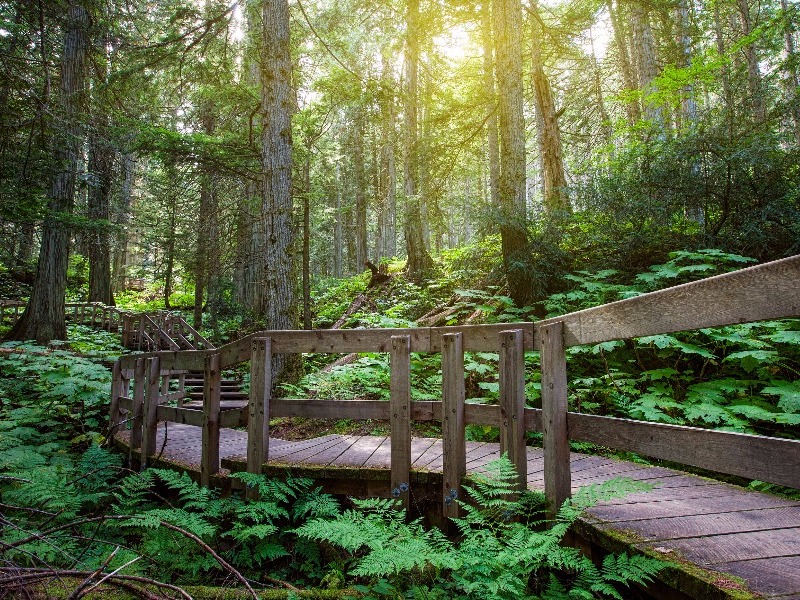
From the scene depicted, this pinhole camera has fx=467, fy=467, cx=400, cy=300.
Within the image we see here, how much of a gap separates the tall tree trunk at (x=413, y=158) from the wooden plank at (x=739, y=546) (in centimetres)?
1070

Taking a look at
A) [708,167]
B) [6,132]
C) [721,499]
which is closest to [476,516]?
[721,499]

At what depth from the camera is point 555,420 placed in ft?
9.59

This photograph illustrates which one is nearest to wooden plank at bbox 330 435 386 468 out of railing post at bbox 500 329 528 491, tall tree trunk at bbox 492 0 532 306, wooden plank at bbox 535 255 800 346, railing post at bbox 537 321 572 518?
railing post at bbox 500 329 528 491

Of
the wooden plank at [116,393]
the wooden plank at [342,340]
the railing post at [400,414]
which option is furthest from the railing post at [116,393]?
the railing post at [400,414]

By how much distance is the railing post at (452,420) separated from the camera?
11.7 feet

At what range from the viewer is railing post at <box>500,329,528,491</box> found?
3199 mm

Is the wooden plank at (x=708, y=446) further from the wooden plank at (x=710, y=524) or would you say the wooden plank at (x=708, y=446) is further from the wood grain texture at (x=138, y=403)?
the wood grain texture at (x=138, y=403)

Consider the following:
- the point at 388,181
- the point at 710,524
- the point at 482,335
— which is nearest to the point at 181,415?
the point at 482,335

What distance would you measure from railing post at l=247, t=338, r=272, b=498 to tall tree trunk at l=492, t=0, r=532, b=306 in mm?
5557

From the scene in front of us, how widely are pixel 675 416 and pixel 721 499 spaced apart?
2.24m

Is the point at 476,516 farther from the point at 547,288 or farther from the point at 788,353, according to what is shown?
the point at 547,288

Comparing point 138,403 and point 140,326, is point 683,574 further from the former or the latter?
point 140,326

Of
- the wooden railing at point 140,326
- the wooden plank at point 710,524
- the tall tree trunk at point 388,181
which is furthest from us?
the tall tree trunk at point 388,181

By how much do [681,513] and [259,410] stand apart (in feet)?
11.0
